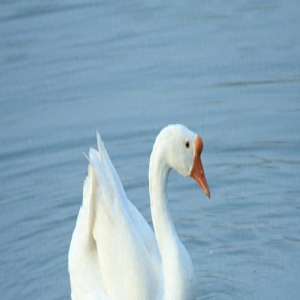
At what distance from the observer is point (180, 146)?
8.32 meters

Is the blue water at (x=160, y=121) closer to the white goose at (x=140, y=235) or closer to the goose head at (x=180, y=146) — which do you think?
the white goose at (x=140, y=235)

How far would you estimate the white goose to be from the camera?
8344mm

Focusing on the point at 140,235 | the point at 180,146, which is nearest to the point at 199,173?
the point at 180,146

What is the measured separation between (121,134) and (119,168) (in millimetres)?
561

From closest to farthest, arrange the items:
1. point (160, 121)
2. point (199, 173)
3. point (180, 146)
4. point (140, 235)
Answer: point (180, 146), point (199, 173), point (140, 235), point (160, 121)

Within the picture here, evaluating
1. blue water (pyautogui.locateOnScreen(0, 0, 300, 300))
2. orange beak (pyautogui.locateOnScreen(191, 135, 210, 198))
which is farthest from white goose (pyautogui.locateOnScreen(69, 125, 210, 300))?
blue water (pyautogui.locateOnScreen(0, 0, 300, 300))

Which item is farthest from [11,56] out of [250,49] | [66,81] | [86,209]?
[86,209]

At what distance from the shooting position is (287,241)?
9.45 metres

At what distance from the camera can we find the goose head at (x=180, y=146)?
27.2ft

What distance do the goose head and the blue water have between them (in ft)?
3.44

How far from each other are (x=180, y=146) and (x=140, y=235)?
2.56 ft

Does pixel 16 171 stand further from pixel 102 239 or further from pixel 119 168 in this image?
pixel 102 239

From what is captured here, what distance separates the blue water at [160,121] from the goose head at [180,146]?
1049mm

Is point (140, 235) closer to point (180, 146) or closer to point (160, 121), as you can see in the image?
point (180, 146)
